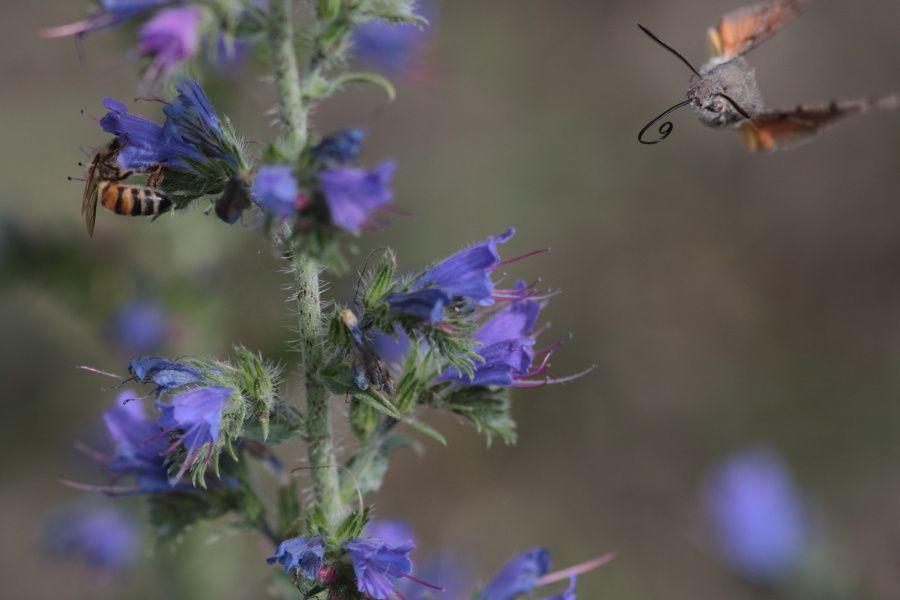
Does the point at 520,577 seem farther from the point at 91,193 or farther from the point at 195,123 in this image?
the point at 91,193

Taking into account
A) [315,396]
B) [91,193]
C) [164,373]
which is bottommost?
[315,396]

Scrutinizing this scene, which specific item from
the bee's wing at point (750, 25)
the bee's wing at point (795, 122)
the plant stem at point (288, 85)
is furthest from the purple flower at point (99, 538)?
the bee's wing at point (750, 25)

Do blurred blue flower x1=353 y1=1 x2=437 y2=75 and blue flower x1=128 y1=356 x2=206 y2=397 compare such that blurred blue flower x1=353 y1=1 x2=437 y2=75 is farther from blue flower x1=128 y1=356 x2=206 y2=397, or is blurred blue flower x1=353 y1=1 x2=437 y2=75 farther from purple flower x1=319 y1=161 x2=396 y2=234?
purple flower x1=319 y1=161 x2=396 y2=234

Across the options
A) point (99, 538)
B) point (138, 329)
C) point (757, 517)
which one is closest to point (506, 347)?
point (138, 329)

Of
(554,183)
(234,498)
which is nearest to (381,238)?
(554,183)

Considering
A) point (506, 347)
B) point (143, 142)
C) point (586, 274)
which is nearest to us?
point (143, 142)

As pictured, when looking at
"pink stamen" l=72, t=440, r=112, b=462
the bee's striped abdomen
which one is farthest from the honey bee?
"pink stamen" l=72, t=440, r=112, b=462

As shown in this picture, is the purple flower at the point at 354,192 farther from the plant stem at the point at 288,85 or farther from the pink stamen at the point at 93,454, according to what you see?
the pink stamen at the point at 93,454
